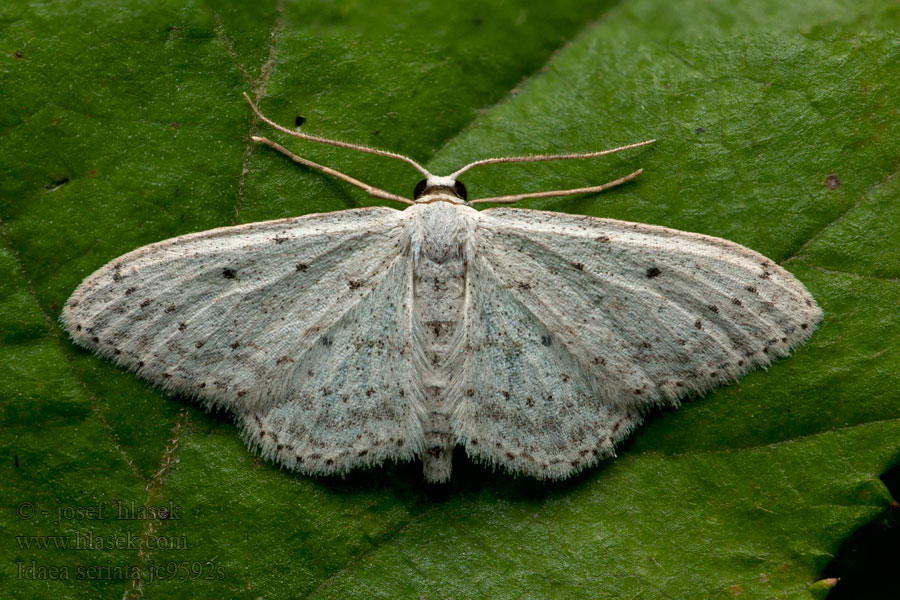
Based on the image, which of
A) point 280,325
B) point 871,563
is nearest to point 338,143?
point 280,325

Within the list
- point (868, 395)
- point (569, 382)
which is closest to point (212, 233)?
point (569, 382)

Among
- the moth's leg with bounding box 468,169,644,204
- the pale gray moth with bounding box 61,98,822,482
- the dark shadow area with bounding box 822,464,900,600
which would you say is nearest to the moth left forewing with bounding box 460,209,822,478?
the pale gray moth with bounding box 61,98,822,482

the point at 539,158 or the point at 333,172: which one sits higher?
the point at 539,158

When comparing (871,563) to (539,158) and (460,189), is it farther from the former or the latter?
(460,189)

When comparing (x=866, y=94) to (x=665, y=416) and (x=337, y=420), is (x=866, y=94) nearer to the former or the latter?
(x=665, y=416)

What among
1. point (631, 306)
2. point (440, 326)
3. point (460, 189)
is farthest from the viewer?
point (460, 189)

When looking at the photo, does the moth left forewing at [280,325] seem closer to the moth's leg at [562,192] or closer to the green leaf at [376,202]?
the green leaf at [376,202]

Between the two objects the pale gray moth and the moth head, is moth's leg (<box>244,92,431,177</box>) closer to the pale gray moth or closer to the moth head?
the moth head

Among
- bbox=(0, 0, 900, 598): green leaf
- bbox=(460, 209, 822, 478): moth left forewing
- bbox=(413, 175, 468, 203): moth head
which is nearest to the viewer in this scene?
bbox=(460, 209, 822, 478): moth left forewing
